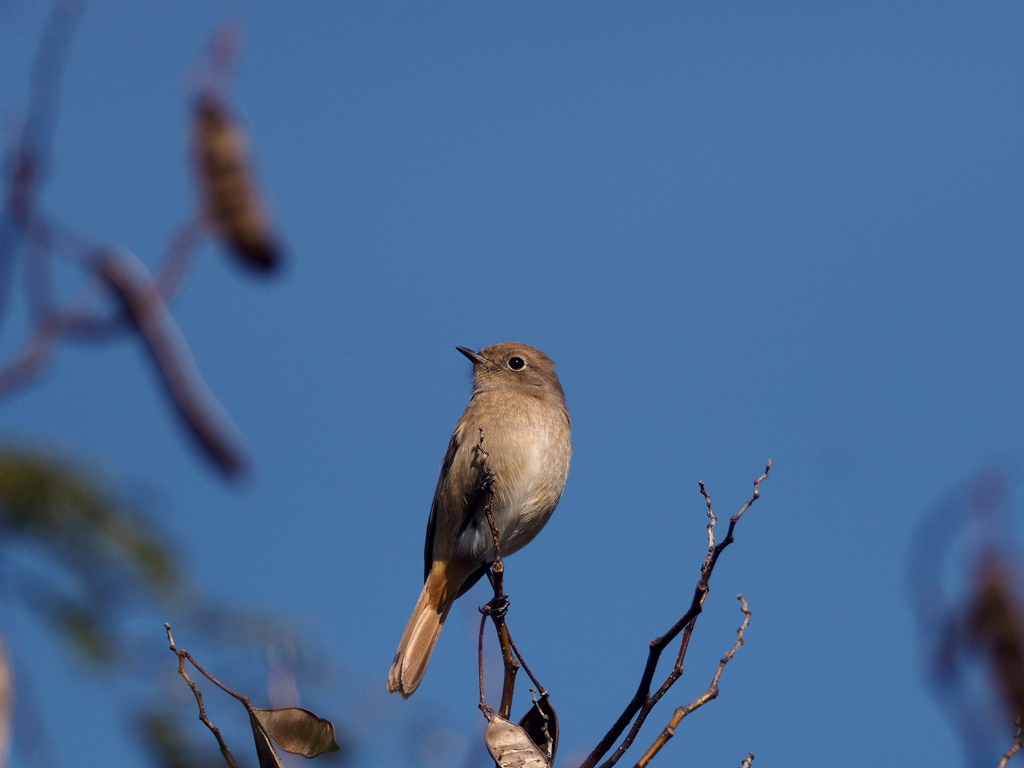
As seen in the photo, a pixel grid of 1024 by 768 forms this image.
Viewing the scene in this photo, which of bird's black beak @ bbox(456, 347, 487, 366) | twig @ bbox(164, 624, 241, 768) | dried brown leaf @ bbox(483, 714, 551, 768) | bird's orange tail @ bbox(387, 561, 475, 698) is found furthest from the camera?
bird's black beak @ bbox(456, 347, 487, 366)

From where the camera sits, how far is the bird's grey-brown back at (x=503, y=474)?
649 centimetres

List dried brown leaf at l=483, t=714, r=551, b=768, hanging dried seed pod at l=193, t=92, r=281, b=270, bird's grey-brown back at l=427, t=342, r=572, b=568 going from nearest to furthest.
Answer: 1. hanging dried seed pod at l=193, t=92, r=281, b=270
2. dried brown leaf at l=483, t=714, r=551, b=768
3. bird's grey-brown back at l=427, t=342, r=572, b=568

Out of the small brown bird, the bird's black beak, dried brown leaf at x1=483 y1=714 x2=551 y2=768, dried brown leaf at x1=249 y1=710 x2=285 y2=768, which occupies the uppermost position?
the bird's black beak

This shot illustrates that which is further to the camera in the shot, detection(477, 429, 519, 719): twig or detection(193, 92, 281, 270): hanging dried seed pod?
detection(477, 429, 519, 719): twig

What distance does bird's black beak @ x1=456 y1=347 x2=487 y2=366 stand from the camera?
299 inches

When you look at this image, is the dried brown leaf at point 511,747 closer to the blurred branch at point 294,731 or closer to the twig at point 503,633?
the twig at point 503,633

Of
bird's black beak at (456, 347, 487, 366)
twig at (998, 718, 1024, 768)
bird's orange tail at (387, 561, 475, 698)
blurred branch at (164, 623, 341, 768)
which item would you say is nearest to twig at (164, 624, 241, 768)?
blurred branch at (164, 623, 341, 768)

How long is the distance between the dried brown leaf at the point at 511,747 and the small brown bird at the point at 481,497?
2.96 metres

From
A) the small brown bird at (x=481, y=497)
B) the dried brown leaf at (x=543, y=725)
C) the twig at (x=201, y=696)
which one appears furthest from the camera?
the small brown bird at (x=481, y=497)

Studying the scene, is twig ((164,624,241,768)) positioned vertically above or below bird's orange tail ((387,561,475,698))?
below

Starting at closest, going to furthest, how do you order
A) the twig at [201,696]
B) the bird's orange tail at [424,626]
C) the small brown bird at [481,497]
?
1. the twig at [201,696]
2. the bird's orange tail at [424,626]
3. the small brown bird at [481,497]

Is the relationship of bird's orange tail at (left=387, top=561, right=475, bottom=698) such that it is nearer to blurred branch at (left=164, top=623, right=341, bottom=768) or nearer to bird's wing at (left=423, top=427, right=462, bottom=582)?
bird's wing at (left=423, top=427, right=462, bottom=582)

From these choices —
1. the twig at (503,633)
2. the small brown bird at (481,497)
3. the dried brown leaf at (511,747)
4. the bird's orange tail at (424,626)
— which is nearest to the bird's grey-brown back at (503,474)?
the small brown bird at (481,497)

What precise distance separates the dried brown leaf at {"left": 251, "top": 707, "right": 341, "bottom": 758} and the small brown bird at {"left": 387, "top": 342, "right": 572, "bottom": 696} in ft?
10.8
